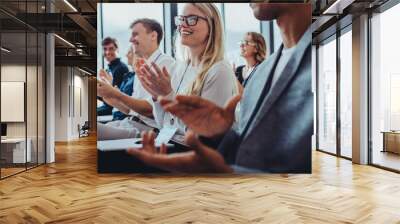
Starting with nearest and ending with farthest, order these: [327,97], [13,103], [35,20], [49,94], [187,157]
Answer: [187,157] → [13,103] → [35,20] → [49,94] → [327,97]

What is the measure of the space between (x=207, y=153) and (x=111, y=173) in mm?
1734

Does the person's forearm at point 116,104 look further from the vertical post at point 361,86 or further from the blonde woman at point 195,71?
the vertical post at point 361,86

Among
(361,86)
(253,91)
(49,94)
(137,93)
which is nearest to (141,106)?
(137,93)

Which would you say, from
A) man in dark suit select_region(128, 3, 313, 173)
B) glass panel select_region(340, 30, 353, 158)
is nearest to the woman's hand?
man in dark suit select_region(128, 3, 313, 173)

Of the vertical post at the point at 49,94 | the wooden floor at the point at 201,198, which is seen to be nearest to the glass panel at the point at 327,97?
the wooden floor at the point at 201,198

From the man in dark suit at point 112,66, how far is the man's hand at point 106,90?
0.28 ft

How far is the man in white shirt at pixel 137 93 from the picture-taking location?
6.45m

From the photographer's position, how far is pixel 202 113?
6.42 m

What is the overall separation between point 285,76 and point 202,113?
4.99 ft

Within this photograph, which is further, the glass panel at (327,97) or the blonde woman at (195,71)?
the glass panel at (327,97)

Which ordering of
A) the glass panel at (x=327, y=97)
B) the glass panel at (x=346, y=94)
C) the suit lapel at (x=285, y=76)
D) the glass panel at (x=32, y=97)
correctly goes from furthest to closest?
the glass panel at (x=327, y=97), the glass panel at (x=346, y=94), the glass panel at (x=32, y=97), the suit lapel at (x=285, y=76)

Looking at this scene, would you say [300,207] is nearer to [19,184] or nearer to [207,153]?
[207,153]

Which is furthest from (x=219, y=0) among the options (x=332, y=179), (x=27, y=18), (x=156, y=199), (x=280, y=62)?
(x=156, y=199)

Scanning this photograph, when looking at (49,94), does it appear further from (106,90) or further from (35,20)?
(106,90)
